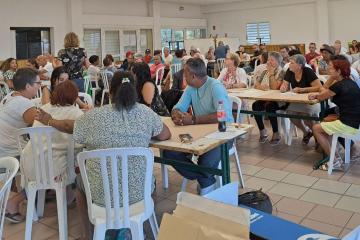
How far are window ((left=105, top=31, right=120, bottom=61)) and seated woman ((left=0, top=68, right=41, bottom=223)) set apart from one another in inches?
331

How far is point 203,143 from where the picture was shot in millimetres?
2250

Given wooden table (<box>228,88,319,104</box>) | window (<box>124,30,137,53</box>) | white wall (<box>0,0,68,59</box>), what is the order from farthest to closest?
window (<box>124,30,137,53</box>) → white wall (<box>0,0,68,59</box>) → wooden table (<box>228,88,319,104</box>)

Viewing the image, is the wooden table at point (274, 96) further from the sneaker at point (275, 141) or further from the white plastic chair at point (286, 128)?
the sneaker at point (275, 141)

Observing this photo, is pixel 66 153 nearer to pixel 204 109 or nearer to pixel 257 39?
pixel 204 109

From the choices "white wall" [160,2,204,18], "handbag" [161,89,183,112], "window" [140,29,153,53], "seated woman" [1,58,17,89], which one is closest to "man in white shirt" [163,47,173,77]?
"window" [140,29,153,53]

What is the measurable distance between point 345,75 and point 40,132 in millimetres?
2640

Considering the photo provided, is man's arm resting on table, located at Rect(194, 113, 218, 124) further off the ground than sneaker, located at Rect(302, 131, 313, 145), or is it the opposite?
man's arm resting on table, located at Rect(194, 113, 218, 124)

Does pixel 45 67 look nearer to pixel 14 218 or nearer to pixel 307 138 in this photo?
pixel 14 218

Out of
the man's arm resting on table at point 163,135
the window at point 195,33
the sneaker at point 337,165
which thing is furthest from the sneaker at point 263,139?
→ the window at point 195,33

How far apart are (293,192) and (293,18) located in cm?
1126

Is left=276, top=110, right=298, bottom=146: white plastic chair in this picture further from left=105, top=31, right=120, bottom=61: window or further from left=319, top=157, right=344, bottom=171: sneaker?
left=105, top=31, right=120, bottom=61: window

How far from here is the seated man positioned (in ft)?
8.82

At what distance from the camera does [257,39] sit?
14219 millimetres

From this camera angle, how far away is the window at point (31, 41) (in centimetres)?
909
